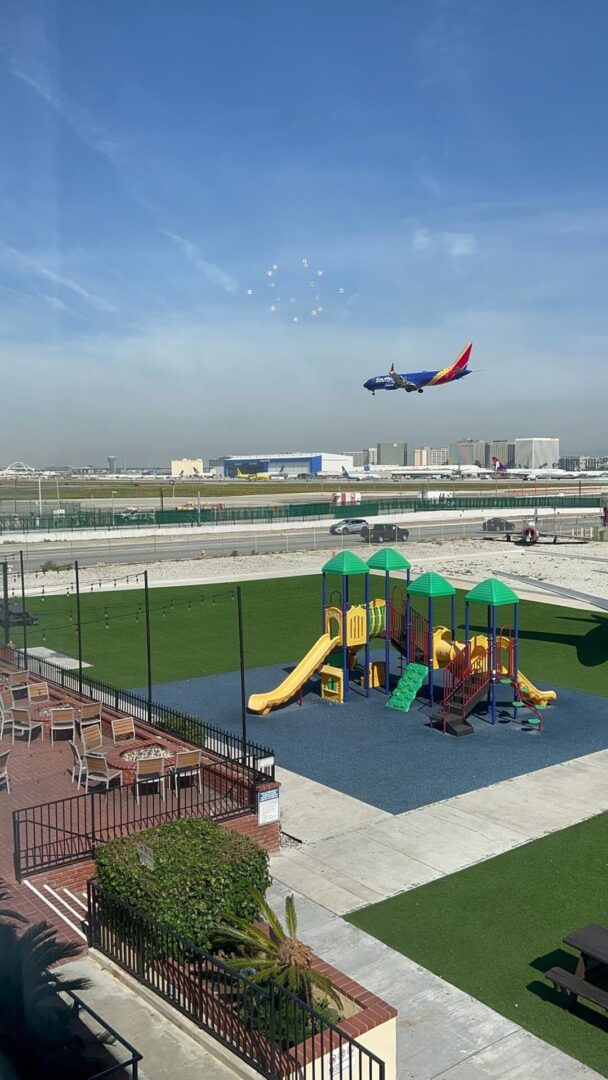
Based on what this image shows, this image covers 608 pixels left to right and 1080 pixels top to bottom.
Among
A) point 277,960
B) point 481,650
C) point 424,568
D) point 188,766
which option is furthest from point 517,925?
point 424,568

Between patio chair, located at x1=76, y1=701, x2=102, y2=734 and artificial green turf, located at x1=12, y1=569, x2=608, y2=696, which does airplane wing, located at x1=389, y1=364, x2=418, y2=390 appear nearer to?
artificial green turf, located at x1=12, y1=569, x2=608, y2=696

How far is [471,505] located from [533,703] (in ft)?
256

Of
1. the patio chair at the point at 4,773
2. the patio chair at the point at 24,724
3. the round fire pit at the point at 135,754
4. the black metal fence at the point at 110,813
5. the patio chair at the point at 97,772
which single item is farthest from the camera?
the patio chair at the point at 24,724

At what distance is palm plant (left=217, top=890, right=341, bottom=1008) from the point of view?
824 centimetres

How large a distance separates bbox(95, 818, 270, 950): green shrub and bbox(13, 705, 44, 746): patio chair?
7597mm

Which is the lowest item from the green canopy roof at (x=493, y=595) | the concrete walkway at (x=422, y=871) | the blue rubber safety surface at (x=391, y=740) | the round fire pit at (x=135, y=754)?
the blue rubber safety surface at (x=391, y=740)

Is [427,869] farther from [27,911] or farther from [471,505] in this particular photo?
[471,505]

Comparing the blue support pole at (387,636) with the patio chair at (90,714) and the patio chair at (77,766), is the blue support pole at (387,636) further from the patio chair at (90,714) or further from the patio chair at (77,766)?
the patio chair at (77,766)

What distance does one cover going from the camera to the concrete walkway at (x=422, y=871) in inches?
348

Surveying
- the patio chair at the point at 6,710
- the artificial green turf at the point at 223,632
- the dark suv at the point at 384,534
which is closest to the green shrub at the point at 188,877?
the patio chair at the point at 6,710

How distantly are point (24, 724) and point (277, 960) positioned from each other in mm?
11089

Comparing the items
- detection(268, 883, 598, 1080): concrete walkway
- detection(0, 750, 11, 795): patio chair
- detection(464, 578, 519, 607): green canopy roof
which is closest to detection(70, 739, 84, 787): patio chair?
detection(0, 750, 11, 795): patio chair

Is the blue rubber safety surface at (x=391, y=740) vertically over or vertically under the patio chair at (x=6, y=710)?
under

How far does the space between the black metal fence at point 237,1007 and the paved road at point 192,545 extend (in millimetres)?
41872
